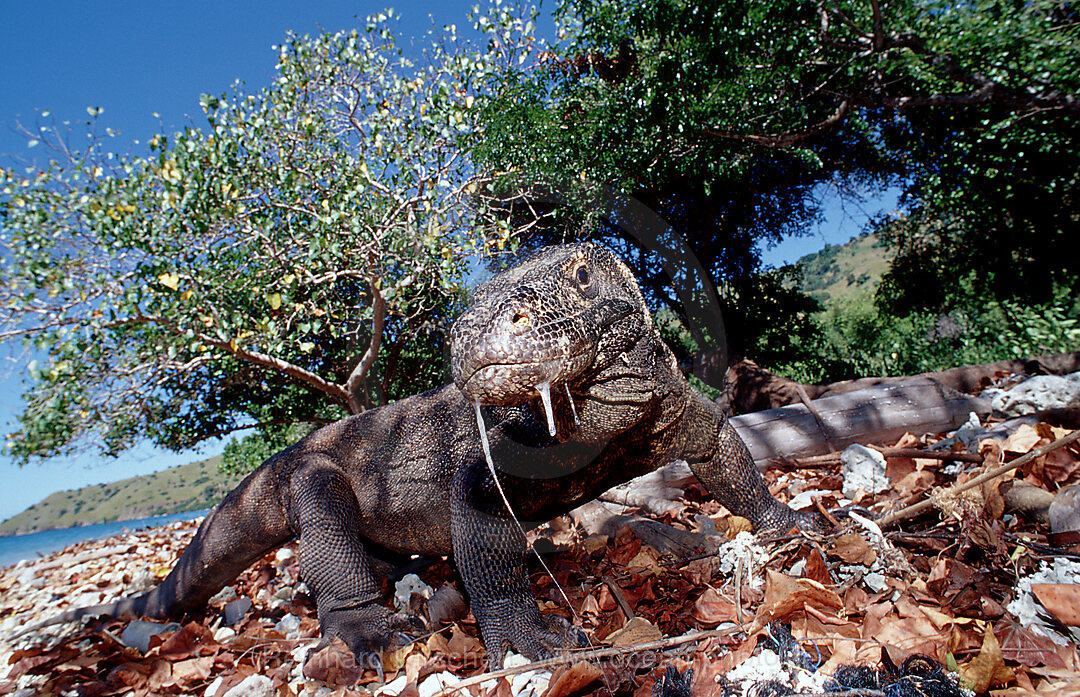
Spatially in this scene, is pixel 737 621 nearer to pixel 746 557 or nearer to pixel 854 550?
pixel 746 557

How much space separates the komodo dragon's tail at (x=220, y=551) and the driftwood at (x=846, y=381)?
173 inches

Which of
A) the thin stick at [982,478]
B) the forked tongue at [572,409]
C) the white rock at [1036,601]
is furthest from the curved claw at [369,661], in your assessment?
the white rock at [1036,601]

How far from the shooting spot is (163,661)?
9.93ft

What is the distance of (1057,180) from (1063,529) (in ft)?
35.8

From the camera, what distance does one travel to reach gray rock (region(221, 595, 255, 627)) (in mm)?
3863

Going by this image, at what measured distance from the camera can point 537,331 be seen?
1711 mm

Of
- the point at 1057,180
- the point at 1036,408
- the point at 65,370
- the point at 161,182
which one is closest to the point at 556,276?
the point at 1036,408

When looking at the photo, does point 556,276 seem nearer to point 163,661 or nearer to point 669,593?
point 669,593

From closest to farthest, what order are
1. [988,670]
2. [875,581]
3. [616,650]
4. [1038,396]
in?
1. [988,670]
2. [616,650]
3. [875,581]
4. [1038,396]

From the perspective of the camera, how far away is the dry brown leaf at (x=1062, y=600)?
4.87ft

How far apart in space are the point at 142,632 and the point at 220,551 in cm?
61

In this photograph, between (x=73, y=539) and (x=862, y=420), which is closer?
(x=862, y=420)

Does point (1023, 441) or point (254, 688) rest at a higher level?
point (1023, 441)

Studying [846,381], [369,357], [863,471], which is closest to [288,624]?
[863,471]
